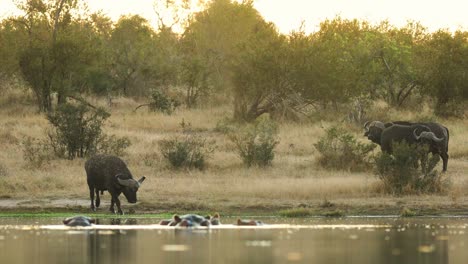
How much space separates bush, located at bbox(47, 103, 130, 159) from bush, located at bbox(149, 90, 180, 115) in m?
16.3

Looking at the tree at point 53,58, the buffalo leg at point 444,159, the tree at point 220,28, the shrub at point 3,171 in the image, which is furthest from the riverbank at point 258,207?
the tree at point 220,28

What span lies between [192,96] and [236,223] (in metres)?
37.1

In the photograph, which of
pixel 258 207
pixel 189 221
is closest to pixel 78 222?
pixel 189 221

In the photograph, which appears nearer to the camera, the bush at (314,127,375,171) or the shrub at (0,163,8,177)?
the shrub at (0,163,8,177)

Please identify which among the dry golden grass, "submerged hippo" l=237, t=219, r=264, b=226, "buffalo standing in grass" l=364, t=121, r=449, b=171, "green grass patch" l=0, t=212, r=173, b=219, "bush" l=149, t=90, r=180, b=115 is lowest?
Result: "green grass patch" l=0, t=212, r=173, b=219

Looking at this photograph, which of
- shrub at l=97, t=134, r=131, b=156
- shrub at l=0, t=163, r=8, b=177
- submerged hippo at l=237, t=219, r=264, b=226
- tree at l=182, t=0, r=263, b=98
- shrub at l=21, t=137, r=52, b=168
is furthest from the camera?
tree at l=182, t=0, r=263, b=98

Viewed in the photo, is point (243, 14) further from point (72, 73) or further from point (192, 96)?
point (72, 73)

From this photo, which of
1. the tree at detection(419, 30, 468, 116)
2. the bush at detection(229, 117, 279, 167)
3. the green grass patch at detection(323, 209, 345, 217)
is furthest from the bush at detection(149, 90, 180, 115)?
the green grass patch at detection(323, 209, 345, 217)

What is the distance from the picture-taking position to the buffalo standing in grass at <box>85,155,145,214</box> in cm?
2920

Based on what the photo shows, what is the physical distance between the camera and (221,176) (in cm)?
3491

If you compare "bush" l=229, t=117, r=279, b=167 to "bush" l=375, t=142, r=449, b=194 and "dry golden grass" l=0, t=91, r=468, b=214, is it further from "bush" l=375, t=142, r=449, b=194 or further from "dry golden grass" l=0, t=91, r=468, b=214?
"bush" l=375, t=142, r=449, b=194

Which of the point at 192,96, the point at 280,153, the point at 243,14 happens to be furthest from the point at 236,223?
the point at 243,14

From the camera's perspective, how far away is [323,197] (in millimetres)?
30562

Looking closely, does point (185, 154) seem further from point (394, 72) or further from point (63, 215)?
point (394, 72)
